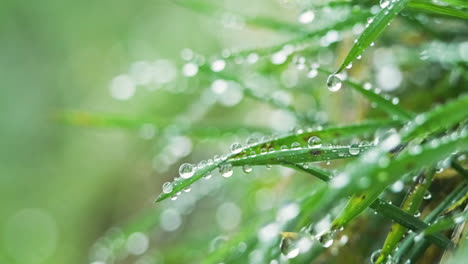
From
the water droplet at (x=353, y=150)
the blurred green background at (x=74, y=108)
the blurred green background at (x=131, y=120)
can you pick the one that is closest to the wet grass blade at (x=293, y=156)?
the water droplet at (x=353, y=150)

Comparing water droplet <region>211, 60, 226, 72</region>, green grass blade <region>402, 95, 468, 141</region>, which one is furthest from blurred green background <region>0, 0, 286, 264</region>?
green grass blade <region>402, 95, 468, 141</region>

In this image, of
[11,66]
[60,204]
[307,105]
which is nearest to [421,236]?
[307,105]

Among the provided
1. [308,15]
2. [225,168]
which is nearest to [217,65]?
[308,15]

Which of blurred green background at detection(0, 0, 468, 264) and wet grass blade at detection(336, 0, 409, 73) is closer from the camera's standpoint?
wet grass blade at detection(336, 0, 409, 73)

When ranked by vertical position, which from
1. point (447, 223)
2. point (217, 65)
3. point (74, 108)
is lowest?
point (447, 223)

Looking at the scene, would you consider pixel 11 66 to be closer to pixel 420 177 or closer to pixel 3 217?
pixel 3 217

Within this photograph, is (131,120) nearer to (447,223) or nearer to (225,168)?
(225,168)

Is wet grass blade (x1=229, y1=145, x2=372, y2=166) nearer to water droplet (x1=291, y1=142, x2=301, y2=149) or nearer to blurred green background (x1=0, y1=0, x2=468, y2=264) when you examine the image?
water droplet (x1=291, y1=142, x2=301, y2=149)

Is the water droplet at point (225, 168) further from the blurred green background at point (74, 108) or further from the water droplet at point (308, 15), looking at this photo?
the blurred green background at point (74, 108)
